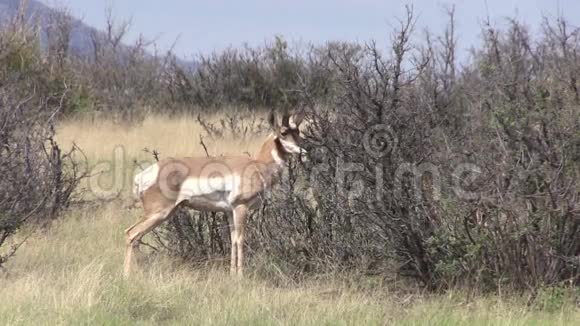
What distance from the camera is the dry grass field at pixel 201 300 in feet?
18.4

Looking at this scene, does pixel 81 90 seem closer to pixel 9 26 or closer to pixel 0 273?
pixel 9 26

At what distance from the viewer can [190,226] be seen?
7.96m

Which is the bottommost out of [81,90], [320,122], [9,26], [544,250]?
[544,250]

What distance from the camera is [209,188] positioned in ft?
23.7

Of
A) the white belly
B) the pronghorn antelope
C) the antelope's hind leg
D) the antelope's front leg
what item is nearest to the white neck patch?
the pronghorn antelope

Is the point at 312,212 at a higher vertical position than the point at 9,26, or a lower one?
lower

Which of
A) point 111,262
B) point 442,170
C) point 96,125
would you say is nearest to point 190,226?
point 111,262

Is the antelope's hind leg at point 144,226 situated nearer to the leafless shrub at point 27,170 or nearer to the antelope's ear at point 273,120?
the leafless shrub at point 27,170

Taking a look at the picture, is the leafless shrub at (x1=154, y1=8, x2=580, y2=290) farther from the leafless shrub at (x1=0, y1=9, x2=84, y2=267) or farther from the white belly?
the leafless shrub at (x1=0, y1=9, x2=84, y2=267)

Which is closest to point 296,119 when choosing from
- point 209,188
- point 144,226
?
point 209,188

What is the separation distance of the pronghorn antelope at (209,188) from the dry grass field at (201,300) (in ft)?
1.36

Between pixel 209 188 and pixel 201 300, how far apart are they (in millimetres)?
1350

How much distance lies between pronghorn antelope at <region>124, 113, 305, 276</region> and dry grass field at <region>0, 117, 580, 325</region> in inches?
16.3

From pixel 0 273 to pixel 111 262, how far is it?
109 cm
